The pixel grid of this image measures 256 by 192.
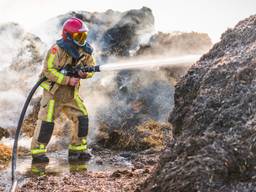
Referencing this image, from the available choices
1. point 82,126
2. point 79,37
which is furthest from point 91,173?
point 79,37

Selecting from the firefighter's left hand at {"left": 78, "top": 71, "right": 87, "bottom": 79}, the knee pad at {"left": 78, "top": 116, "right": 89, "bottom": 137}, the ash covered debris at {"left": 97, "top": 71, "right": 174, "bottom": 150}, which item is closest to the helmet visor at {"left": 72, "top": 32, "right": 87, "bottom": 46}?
the firefighter's left hand at {"left": 78, "top": 71, "right": 87, "bottom": 79}

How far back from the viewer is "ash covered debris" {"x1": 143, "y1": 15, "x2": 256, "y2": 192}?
9.91 ft

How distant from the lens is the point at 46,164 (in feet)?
22.1

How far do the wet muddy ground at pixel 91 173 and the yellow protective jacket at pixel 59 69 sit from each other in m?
0.97

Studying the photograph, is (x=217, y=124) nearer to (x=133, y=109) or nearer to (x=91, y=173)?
(x=91, y=173)

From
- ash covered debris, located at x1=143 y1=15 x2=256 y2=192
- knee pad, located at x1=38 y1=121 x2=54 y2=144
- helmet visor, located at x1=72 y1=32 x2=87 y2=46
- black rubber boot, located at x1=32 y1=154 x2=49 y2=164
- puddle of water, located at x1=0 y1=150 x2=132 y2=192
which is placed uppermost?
helmet visor, located at x1=72 y1=32 x2=87 y2=46

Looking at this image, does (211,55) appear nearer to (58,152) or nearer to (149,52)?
(58,152)

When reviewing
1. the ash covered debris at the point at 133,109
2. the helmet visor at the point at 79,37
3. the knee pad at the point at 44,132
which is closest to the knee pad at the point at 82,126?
the knee pad at the point at 44,132

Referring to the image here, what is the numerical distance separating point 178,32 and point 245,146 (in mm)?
9848

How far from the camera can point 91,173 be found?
6023mm

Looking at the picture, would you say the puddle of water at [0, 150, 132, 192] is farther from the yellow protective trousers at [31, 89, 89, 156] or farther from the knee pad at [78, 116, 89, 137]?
the knee pad at [78, 116, 89, 137]

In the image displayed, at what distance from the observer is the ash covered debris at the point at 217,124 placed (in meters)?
3.02

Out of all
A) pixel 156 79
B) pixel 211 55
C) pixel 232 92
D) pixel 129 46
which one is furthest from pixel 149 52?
pixel 232 92

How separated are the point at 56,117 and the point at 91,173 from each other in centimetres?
157
